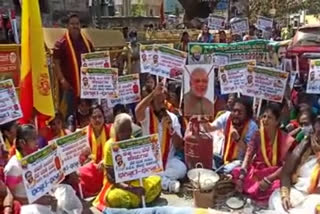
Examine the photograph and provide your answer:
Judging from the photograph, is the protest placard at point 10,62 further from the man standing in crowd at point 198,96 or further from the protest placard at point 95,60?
the man standing in crowd at point 198,96

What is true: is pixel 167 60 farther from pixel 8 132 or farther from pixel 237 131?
pixel 8 132

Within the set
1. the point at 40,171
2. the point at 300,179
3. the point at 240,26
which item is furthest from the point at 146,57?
the point at 240,26

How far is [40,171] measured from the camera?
4.29 metres

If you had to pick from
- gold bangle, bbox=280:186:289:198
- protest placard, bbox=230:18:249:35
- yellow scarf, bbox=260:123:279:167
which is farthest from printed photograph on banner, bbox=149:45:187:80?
protest placard, bbox=230:18:249:35

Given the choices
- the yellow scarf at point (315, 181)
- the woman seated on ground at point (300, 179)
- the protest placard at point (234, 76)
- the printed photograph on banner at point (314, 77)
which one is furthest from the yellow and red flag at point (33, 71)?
the printed photograph on banner at point (314, 77)

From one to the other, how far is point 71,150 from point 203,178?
134cm

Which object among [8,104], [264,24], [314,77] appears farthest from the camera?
[264,24]

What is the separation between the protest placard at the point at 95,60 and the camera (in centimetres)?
758

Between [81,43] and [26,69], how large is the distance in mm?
1705

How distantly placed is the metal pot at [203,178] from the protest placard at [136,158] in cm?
42

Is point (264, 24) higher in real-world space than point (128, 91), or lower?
higher

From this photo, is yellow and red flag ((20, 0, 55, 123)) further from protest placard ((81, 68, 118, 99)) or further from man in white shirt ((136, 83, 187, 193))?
man in white shirt ((136, 83, 187, 193))

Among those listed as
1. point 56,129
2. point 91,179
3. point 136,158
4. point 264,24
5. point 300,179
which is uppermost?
point 264,24

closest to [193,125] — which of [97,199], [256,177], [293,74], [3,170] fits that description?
[256,177]
